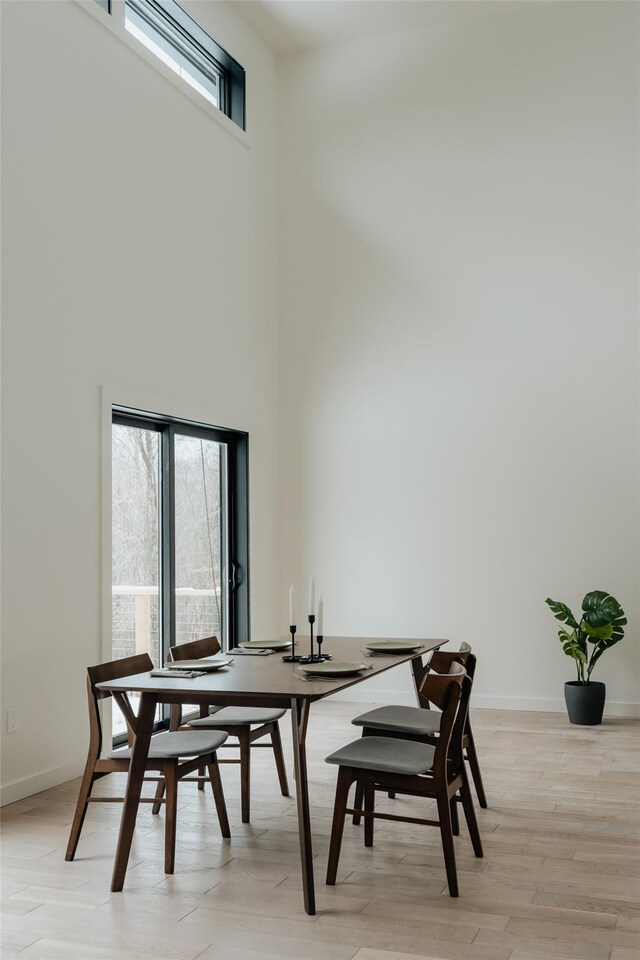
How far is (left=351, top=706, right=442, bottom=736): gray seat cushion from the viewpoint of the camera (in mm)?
3756

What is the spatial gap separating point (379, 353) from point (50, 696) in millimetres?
3599

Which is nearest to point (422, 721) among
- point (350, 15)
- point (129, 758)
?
point (129, 758)

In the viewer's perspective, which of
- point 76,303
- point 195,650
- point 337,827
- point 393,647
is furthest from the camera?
point 76,303

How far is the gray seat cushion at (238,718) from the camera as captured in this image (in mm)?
3926

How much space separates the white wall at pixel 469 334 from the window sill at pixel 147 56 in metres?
0.94

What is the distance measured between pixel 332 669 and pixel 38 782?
6.22 feet

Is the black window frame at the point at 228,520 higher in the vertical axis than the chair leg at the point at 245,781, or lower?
higher

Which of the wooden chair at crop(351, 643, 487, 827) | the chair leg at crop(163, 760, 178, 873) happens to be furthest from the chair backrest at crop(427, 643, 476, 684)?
the chair leg at crop(163, 760, 178, 873)

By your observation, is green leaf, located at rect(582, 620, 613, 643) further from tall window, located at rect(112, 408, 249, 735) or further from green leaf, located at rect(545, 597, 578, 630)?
tall window, located at rect(112, 408, 249, 735)

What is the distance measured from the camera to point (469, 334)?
6.75m

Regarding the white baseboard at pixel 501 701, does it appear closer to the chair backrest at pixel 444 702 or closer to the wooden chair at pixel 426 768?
the wooden chair at pixel 426 768

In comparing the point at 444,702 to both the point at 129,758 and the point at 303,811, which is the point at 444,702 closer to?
the point at 303,811

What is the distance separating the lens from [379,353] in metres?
7.01

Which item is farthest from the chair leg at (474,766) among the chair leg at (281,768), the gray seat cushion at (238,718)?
the chair leg at (281,768)
